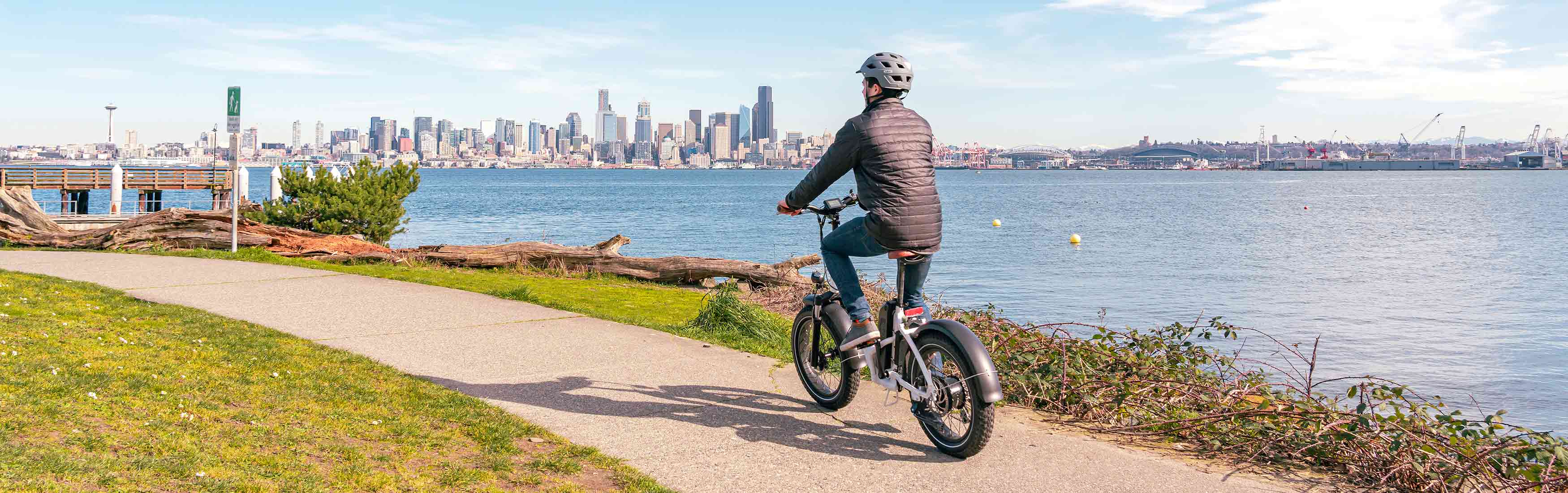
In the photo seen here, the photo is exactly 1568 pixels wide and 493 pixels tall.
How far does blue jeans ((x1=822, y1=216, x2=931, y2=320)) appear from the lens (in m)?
5.45

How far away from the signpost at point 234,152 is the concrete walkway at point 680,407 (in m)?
5.88

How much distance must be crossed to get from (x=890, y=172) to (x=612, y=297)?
8.65 metres

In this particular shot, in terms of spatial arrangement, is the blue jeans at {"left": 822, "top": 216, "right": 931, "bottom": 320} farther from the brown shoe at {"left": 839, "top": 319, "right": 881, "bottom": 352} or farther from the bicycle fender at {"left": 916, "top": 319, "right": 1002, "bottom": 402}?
the bicycle fender at {"left": 916, "top": 319, "right": 1002, "bottom": 402}

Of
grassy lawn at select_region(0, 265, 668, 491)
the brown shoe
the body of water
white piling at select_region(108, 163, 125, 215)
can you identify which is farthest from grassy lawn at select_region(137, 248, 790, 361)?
white piling at select_region(108, 163, 125, 215)

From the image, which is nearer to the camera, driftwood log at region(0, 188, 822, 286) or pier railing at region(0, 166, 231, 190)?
driftwood log at region(0, 188, 822, 286)

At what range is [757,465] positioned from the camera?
5.11m

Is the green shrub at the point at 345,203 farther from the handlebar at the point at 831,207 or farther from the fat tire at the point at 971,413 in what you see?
the fat tire at the point at 971,413

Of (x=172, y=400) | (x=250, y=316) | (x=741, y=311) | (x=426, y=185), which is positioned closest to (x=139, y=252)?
(x=250, y=316)

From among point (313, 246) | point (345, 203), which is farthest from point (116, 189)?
point (313, 246)

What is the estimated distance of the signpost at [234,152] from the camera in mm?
16438

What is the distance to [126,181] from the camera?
124ft

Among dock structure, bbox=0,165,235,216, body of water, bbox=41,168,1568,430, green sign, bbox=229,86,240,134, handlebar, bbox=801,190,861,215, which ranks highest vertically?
green sign, bbox=229,86,240,134

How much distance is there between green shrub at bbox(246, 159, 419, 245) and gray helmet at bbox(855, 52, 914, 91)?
16246 millimetres

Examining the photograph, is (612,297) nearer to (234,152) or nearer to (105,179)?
(234,152)
